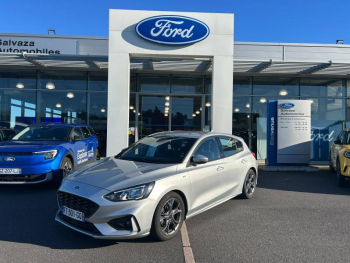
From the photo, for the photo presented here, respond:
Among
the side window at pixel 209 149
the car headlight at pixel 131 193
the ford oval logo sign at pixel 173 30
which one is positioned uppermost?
the ford oval logo sign at pixel 173 30

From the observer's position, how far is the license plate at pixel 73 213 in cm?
342

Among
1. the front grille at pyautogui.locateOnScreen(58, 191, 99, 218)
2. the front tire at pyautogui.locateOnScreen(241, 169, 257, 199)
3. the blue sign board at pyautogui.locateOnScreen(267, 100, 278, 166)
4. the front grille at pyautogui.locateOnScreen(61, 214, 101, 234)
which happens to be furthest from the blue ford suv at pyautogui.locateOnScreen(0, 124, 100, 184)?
the blue sign board at pyautogui.locateOnScreen(267, 100, 278, 166)

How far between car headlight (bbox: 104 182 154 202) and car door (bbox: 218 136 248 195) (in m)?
1.96

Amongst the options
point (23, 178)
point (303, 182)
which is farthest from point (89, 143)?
point (303, 182)

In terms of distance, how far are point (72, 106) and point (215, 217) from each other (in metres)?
10.2

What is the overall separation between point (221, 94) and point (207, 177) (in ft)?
16.8

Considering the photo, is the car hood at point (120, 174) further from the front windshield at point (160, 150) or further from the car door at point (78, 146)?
the car door at point (78, 146)

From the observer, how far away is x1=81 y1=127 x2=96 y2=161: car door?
8.65 meters

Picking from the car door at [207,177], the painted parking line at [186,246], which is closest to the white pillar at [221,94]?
the car door at [207,177]

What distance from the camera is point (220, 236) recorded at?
385 cm

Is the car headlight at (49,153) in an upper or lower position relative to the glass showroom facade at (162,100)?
lower

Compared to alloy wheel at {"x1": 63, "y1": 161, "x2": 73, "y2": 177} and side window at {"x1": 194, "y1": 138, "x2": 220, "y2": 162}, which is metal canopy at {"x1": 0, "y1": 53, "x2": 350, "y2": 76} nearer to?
alloy wheel at {"x1": 63, "y1": 161, "x2": 73, "y2": 177}

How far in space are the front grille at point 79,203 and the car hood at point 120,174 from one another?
0.77 ft

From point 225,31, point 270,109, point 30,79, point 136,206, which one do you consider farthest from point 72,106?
point 136,206
